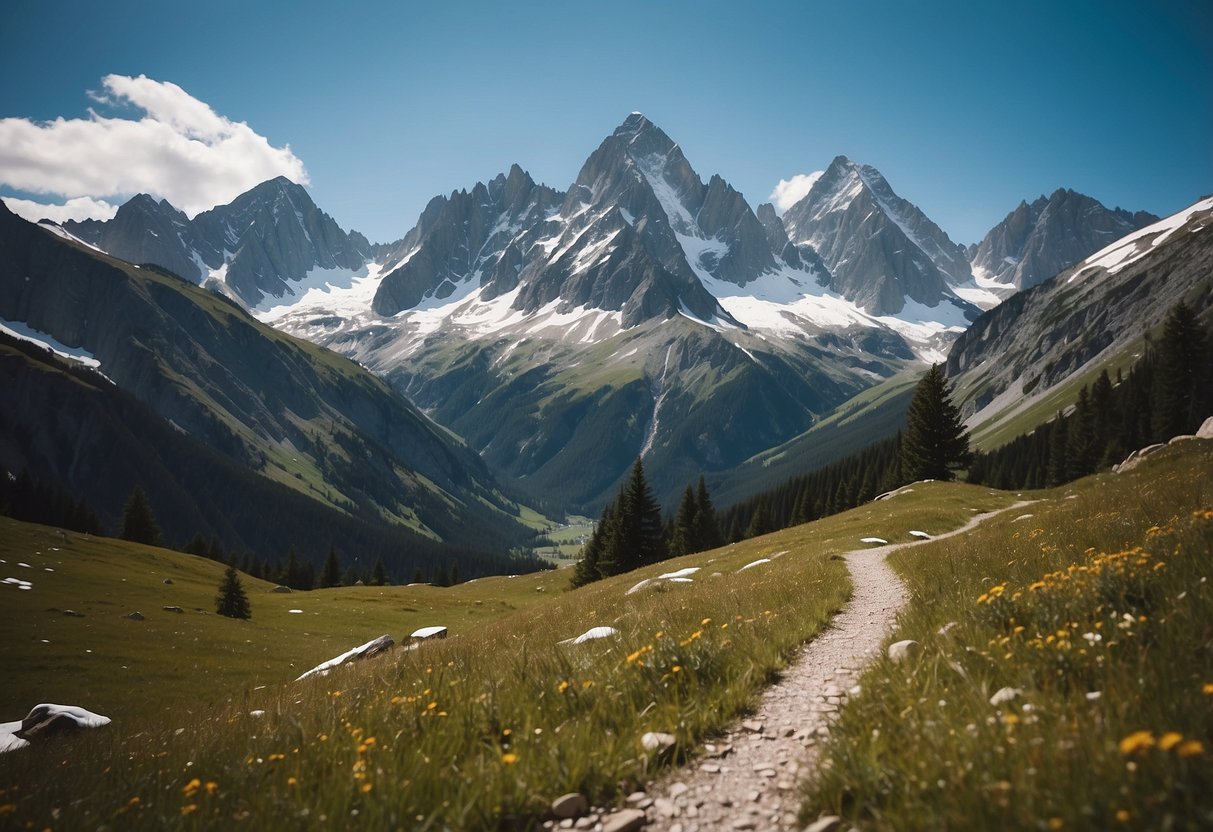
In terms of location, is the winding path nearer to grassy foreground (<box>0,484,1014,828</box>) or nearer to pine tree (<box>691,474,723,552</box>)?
grassy foreground (<box>0,484,1014,828</box>)

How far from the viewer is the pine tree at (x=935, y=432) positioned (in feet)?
213

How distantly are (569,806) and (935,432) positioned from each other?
7215cm

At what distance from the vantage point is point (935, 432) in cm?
6588

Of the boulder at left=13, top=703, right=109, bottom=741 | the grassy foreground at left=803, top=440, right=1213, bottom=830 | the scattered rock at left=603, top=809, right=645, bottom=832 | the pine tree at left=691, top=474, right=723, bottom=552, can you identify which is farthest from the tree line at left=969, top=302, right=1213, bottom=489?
the boulder at left=13, top=703, right=109, bottom=741

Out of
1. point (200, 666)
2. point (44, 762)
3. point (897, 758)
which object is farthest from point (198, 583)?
point (897, 758)

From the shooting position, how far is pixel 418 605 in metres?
57.8

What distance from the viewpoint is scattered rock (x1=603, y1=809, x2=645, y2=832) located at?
4074 mm

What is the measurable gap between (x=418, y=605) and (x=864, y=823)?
60289 mm

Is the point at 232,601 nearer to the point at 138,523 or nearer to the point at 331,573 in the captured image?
the point at 331,573

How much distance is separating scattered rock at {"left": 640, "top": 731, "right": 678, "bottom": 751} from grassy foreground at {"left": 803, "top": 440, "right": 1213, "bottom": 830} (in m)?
1.37

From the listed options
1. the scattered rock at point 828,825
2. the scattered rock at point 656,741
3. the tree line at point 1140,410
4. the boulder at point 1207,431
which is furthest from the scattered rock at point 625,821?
the tree line at point 1140,410

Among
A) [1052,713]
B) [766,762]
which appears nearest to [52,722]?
[766,762]

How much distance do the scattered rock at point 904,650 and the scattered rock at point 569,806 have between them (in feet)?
12.5

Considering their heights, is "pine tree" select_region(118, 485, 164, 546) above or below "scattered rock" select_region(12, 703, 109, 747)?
below
